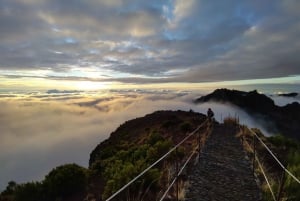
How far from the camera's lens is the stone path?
8188mm

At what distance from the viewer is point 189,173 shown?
1037cm

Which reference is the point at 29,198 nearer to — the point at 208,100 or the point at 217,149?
the point at 217,149

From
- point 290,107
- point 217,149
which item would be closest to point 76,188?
point 217,149

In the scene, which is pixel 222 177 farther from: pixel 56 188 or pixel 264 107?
pixel 264 107

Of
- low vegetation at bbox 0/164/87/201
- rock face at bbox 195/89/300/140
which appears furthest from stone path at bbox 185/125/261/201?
rock face at bbox 195/89/300/140

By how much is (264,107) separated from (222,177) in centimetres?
14115

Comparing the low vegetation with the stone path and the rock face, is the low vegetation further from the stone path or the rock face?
the rock face

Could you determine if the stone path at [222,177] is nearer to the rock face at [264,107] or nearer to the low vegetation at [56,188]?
the low vegetation at [56,188]

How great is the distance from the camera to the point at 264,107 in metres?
143

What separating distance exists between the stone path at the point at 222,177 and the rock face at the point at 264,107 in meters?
95.5

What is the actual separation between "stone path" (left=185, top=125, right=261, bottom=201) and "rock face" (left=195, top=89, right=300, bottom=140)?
95486mm

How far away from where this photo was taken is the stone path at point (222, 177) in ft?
26.9

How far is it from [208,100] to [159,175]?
537ft

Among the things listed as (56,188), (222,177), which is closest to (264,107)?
(56,188)
